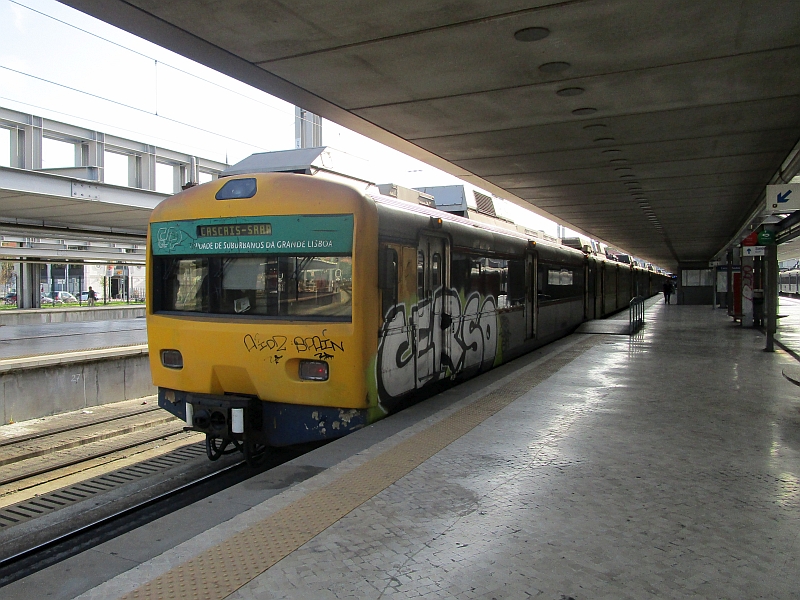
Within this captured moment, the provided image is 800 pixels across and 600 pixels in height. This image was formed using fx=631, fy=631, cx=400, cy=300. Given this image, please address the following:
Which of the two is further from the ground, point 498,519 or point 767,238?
point 767,238

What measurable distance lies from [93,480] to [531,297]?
805 cm

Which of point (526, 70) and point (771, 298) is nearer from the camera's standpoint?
point (526, 70)

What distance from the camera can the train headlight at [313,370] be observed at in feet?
19.6

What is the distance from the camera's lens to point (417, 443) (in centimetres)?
573

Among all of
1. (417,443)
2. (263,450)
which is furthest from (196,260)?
(417,443)

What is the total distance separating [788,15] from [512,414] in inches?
178

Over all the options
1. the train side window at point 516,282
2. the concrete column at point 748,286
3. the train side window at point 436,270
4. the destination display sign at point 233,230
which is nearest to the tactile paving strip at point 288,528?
the train side window at point 436,270

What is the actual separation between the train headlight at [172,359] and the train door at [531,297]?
7.06 meters

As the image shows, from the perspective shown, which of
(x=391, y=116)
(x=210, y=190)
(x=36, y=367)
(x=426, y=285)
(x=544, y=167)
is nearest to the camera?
(x=210, y=190)

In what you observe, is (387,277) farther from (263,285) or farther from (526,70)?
(526,70)

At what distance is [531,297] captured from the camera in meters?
12.2

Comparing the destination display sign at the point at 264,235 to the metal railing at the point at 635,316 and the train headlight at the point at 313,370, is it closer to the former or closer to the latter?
the train headlight at the point at 313,370

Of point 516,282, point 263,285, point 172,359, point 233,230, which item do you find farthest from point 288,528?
point 516,282

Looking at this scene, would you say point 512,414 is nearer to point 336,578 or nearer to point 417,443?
point 417,443
